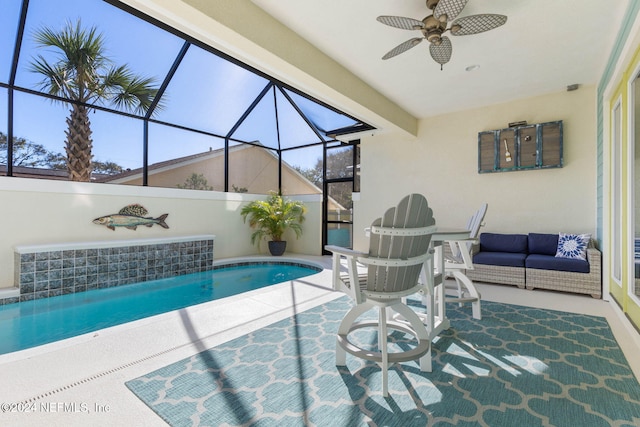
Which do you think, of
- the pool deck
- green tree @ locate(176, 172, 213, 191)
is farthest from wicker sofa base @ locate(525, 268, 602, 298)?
green tree @ locate(176, 172, 213, 191)

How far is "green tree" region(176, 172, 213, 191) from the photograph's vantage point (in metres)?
6.57

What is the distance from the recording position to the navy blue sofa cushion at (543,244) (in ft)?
14.7

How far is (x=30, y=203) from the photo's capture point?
452 cm

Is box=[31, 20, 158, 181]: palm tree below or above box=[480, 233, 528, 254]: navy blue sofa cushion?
above

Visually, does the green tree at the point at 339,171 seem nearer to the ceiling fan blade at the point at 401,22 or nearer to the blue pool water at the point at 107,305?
the blue pool water at the point at 107,305

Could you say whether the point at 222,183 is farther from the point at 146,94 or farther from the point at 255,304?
the point at 255,304

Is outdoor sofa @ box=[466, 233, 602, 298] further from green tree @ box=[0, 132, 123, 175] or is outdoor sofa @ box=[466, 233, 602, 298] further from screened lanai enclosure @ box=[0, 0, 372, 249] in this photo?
green tree @ box=[0, 132, 123, 175]

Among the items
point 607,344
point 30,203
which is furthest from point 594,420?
point 30,203

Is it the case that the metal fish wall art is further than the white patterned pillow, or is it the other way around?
the metal fish wall art

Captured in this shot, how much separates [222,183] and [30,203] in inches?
135

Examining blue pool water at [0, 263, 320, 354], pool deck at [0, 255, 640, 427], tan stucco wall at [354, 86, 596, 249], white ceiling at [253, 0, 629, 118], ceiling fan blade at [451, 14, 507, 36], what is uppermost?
white ceiling at [253, 0, 629, 118]

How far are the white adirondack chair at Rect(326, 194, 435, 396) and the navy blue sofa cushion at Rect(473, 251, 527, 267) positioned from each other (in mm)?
3005

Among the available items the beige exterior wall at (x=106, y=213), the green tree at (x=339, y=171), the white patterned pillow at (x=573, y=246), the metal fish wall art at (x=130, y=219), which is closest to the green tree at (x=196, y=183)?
the beige exterior wall at (x=106, y=213)

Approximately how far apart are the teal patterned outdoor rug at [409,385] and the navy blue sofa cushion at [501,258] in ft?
5.60
